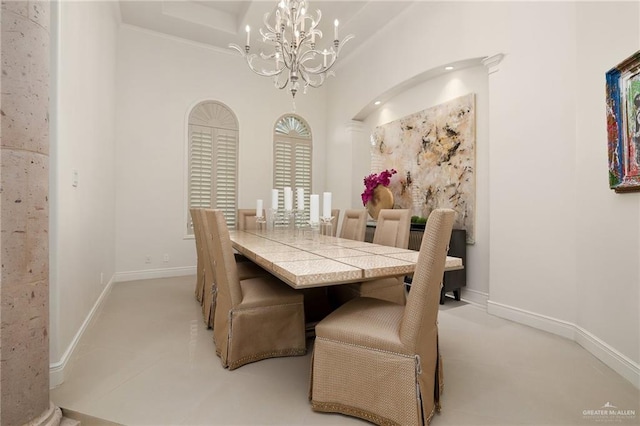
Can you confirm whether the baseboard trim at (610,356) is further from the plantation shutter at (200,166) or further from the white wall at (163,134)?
the plantation shutter at (200,166)

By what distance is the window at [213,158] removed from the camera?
4828 mm

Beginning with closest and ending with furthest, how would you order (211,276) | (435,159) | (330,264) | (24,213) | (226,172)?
(24,213), (330,264), (211,276), (435,159), (226,172)

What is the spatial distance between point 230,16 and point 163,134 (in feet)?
6.51

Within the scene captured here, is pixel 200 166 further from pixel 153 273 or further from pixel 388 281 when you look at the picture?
pixel 388 281

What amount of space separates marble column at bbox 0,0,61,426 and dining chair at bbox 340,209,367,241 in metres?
2.36

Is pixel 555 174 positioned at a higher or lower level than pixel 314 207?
higher

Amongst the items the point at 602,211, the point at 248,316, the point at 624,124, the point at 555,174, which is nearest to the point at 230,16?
the point at 248,316

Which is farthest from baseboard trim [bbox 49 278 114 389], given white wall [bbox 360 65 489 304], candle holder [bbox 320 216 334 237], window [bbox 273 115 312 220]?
white wall [bbox 360 65 489 304]

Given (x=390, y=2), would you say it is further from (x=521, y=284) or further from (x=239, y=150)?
(x=521, y=284)

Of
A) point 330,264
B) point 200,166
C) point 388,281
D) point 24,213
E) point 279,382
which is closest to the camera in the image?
point 24,213

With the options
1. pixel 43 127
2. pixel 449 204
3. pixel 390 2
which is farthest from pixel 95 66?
pixel 449 204

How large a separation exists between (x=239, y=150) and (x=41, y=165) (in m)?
3.88

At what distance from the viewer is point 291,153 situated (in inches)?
222

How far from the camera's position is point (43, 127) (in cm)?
135
